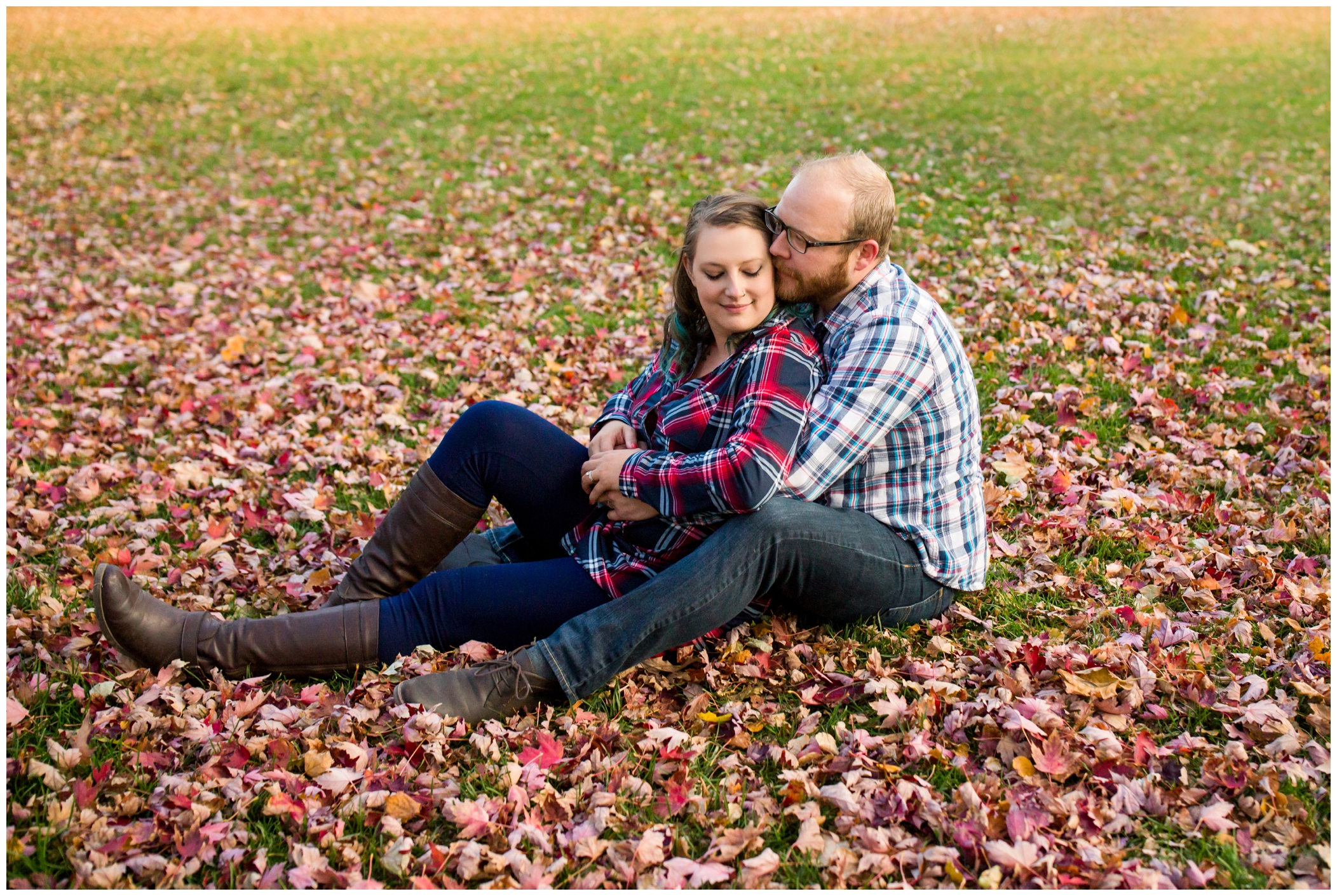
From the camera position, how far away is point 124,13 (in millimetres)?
18062

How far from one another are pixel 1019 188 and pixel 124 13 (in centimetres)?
1641

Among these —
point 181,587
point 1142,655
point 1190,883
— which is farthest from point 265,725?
point 1142,655

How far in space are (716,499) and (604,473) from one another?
0.46 m

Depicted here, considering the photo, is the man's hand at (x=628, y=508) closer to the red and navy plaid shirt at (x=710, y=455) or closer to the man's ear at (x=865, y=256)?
the red and navy plaid shirt at (x=710, y=455)

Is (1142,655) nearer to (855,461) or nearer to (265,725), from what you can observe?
(855,461)

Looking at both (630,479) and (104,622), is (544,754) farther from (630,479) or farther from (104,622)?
(104,622)

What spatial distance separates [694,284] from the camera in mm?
3281

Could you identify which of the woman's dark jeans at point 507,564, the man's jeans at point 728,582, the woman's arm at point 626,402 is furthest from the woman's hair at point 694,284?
the man's jeans at point 728,582

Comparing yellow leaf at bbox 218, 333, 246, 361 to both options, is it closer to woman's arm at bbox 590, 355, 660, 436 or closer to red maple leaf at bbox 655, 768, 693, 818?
woman's arm at bbox 590, 355, 660, 436

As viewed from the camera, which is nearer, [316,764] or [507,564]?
[316,764]

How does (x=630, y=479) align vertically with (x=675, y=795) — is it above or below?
above

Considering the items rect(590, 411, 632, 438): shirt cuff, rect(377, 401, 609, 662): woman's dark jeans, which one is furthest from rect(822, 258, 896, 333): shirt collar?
rect(377, 401, 609, 662): woman's dark jeans

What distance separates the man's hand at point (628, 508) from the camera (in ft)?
10.5

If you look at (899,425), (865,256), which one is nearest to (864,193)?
(865,256)
